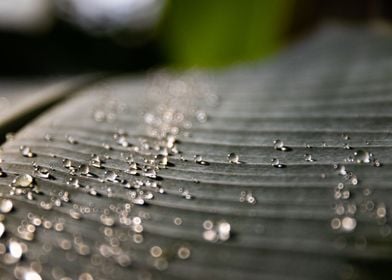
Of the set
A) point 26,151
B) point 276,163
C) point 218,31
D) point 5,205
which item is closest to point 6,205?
point 5,205

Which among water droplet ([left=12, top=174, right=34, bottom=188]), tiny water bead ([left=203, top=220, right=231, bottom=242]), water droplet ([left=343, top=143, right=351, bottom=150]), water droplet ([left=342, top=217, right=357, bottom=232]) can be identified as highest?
water droplet ([left=343, top=143, right=351, bottom=150])

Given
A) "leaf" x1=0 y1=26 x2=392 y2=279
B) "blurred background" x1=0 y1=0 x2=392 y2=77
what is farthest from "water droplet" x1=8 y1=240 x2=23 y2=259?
"blurred background" x1=0 y1=0 x2=392 y2=77

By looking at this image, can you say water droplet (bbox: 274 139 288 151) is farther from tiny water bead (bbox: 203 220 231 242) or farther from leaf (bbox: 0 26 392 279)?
tiny water bead (bbox: 203 220 231 242)

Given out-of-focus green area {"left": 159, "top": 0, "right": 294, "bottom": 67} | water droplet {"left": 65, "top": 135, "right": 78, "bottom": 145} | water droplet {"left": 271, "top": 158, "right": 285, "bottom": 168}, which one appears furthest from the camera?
out-of-focus green area {"left": 159, "top": 0, "right": 294, "bottom": 67}

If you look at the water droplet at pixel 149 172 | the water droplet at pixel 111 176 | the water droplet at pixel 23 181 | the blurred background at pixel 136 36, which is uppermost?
the blurred background at pixel 136 36

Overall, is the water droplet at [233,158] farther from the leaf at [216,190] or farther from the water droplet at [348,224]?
the water droplet at [348,224]

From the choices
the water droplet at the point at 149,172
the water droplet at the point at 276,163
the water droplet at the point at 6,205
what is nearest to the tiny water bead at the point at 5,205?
the water droplet at the point at 6,205

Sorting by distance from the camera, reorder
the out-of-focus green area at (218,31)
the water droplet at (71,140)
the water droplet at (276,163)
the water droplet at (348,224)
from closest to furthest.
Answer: the water droplet at (348,224)
the water droplet at (276,163)
the water droplet at (71,140)
the out-of-focus green area at (218,31)
